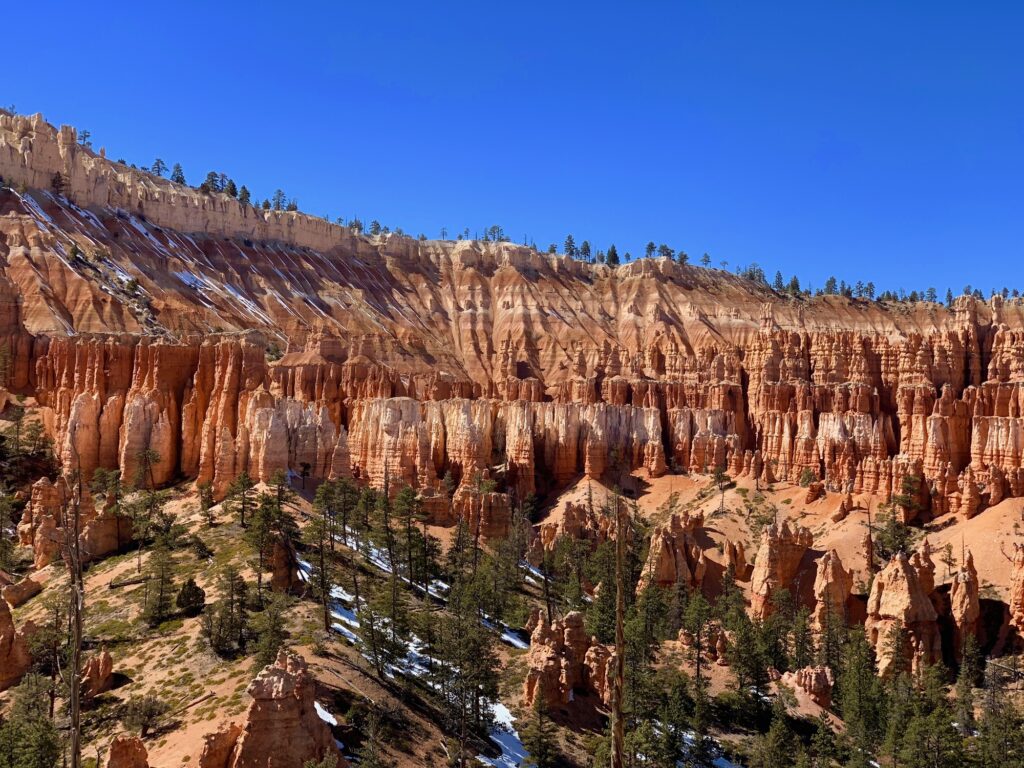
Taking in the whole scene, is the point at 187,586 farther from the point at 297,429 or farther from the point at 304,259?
the point at 304,259

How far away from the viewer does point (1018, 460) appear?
80188mm

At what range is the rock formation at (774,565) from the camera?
207 ft

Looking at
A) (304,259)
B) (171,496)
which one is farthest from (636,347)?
(171,496)

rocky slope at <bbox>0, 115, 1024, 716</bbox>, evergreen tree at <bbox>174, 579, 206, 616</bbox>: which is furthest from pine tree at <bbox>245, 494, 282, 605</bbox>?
rocky slope at <bbox>0, 115, 1024, 716</bbox>

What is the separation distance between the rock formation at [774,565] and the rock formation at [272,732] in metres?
37.8

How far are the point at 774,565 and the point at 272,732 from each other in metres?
40.6

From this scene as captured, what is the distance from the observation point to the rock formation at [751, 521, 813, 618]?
63.2 m

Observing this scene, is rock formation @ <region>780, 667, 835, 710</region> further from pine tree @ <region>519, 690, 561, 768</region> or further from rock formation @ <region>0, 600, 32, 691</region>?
rock formation @ <region>0, 600, 32, 691</region>

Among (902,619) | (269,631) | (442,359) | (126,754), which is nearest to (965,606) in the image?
(902,619)

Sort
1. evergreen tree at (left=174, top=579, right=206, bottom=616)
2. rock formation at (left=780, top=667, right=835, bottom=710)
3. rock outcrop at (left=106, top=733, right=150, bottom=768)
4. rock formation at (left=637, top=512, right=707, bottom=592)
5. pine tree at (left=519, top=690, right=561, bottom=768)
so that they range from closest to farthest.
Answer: rock outcrop at (left=106, top=733, right=150, bottom=768) < pine tree at (left=519, top=690, right=561, bottom=768) < evergreen tree at (left=174, top=579, right=206, bottom=616) < rock formation at (left=780, top=667, right=835, bottom=710) < rock formation at (left=637, top=512, right=707, bottom=592)

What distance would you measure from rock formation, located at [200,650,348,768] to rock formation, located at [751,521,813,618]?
37.8 m

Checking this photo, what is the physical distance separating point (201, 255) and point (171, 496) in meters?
62.4

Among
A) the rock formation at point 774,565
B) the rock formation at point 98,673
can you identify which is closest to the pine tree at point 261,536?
the rock formation at point 98,673

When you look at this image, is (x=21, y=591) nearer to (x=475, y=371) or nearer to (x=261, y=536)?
(x=261, y=536)
